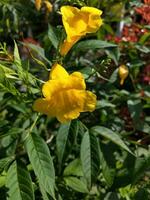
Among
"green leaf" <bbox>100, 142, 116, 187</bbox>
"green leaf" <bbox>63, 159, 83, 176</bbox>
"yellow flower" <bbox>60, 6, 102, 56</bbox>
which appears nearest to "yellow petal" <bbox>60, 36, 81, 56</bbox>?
"yellow flower" <bbox>60, 6, 102, 56</bbox>

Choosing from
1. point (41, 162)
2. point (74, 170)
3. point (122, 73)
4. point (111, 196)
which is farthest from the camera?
point (122, 73)

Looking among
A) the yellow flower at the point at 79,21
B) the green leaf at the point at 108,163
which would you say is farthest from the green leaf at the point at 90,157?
the yellow flower at the point at 79,21

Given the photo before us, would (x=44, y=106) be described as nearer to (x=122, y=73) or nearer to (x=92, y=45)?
(x=92, y=45)

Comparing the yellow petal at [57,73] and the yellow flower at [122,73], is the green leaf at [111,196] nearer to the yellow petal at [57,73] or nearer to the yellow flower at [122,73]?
the yellow flower at [122,73]

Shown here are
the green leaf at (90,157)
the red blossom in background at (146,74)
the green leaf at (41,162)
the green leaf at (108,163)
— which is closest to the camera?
→ the green leaf at (41,162)

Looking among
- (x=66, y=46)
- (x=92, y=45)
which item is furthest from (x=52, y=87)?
(x=92, y=45)

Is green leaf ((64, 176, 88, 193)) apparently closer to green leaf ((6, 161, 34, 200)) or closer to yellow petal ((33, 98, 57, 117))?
green leaf ((6, 161, 34, 200))
